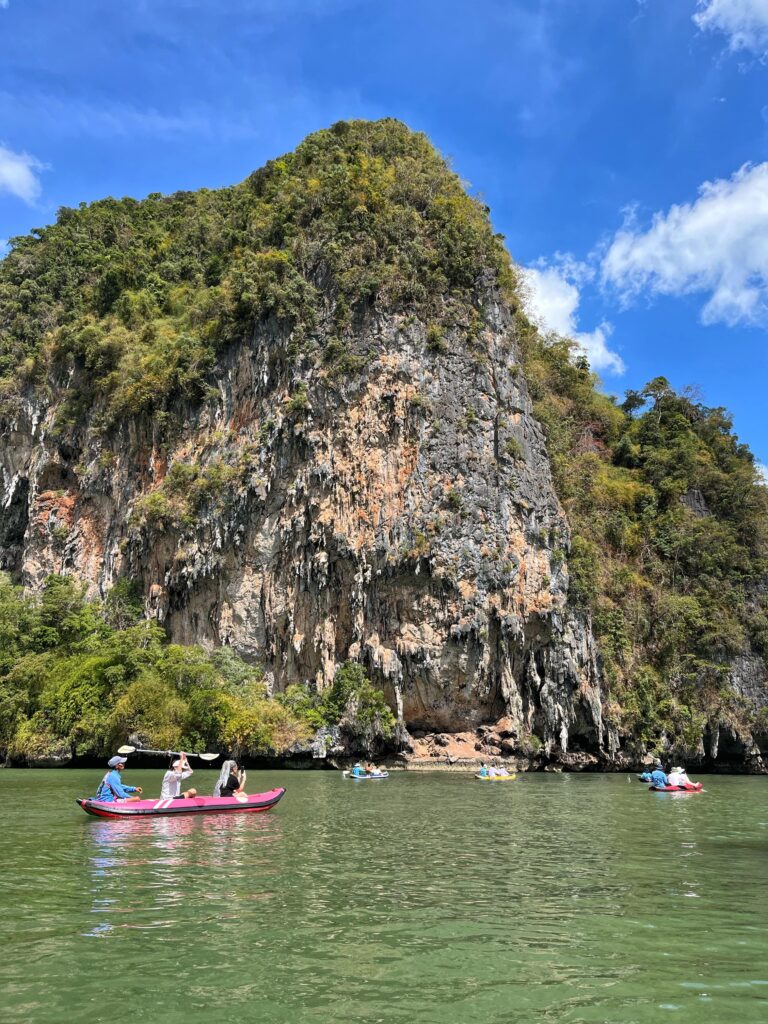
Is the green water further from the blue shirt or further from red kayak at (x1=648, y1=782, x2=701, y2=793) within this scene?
red kayak at (x1=648, y1=782, x2=701, y2=793)

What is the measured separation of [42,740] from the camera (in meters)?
34.9

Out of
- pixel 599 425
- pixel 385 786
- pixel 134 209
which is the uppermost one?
pixel 134 209

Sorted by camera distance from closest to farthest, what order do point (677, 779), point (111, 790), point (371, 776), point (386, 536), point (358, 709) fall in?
point (111, 790) → point (677, 779) → point (371, 776) → point (358, 709) → point (386, 536)

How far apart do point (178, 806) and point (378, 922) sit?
11.6 metres

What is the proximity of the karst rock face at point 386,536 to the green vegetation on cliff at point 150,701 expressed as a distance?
2.18 m

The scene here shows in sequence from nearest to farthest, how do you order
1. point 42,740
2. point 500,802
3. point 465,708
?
point 500,802 → point 42,740 → point 465,708

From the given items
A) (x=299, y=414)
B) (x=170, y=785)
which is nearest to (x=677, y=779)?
(x=170, y=785)

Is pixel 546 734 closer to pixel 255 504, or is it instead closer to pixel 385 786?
pixel 385 786

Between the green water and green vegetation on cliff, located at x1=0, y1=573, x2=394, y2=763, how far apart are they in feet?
53.9

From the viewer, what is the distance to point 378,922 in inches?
337

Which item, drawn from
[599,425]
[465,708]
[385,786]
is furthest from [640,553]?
[385,786]

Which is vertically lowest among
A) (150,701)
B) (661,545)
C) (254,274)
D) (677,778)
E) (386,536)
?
(677,778)

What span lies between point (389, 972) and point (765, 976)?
3.53m

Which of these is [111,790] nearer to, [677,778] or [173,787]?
[173,787]
